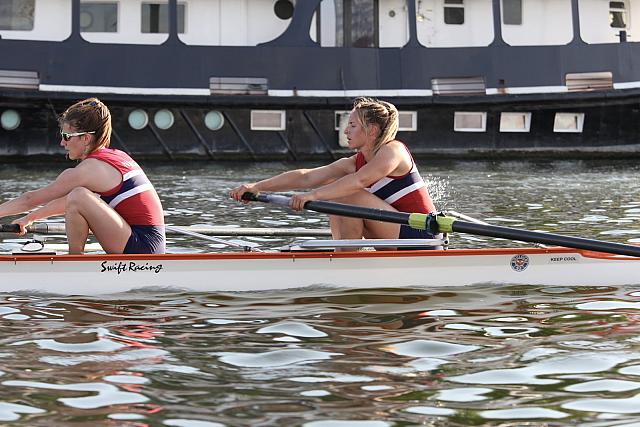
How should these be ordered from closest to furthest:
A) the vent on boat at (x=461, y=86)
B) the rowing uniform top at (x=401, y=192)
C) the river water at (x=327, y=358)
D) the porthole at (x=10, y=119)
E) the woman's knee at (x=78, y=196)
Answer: the river water at (x=327, y=358), the woman's knee at (x=78, y=196), the rowing uniform top at (x=401, y=192), the porthole at (x=10, y=119), the vent on boat at (x=461, y=86)

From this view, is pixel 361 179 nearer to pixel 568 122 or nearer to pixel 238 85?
pixel 238 85

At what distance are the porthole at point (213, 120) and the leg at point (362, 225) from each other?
12792 millimetres

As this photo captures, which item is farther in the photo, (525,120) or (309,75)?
(525,120)

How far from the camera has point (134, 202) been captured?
8633mm

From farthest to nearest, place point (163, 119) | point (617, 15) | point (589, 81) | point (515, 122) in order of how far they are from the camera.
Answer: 1. point (617, 15)
2. point (589, 81)
3. point (515, 122)
4. point (163, 119)

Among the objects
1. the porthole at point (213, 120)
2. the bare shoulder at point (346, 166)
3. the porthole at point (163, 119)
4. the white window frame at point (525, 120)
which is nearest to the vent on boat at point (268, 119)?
the porthole at point (213, 120)

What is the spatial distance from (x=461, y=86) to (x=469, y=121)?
0.62 m

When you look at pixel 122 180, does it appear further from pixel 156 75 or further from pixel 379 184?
pixel 156 75

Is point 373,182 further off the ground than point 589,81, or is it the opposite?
A: point 589,81

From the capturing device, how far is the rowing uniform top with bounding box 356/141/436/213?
9141 mm

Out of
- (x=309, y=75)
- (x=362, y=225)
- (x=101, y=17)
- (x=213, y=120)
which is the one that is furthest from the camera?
(x=101, y=17)

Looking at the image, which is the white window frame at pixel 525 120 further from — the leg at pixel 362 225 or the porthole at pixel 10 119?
the leg at pixel 362 225

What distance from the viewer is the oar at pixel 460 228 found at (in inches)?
338

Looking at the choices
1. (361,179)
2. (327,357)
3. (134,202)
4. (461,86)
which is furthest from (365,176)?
(461,86)
